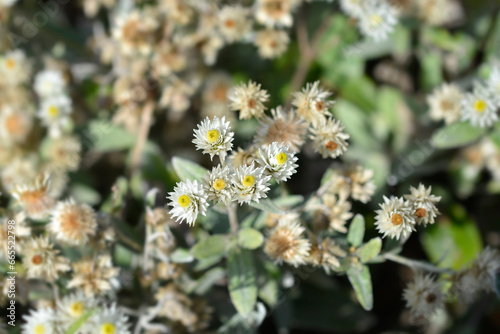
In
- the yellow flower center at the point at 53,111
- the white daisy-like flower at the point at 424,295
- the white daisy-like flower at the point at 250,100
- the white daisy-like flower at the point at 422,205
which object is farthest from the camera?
the yellow flower center at the point at 53,111

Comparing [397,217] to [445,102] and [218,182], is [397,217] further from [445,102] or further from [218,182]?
[445,102]

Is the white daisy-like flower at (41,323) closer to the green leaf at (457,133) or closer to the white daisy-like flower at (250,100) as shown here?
the white daisy-like flower at (250,100)

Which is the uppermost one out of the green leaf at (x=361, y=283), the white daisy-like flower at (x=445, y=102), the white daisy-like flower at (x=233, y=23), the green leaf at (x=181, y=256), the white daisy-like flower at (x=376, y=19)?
the white daisy-like flower at (x=233, y=23)

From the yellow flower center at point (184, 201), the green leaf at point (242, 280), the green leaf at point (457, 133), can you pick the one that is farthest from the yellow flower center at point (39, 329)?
the green leaf at point (457, 133)

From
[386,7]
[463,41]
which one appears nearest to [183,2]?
[386,7]

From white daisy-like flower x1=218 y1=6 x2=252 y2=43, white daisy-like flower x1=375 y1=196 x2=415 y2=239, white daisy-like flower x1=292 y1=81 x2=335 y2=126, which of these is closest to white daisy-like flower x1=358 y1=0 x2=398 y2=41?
white daisy-like flower x1=218 y1=6 x2=252 y2=43

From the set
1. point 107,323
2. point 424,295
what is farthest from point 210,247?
point 424,295

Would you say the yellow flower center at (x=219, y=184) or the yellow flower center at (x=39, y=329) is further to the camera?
the yellow flower center at (x=39, y=329)
